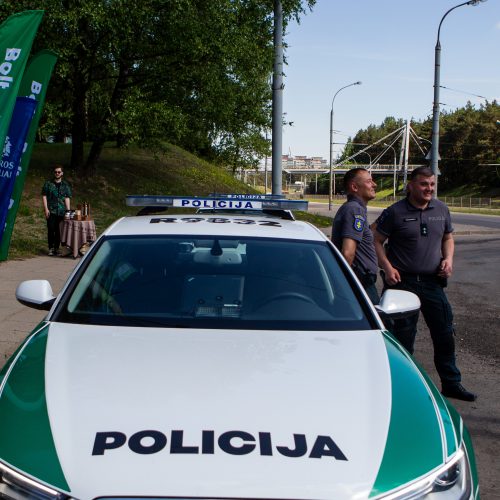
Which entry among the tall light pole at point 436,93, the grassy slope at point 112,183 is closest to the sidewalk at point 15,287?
the grassy slope at point 112,183

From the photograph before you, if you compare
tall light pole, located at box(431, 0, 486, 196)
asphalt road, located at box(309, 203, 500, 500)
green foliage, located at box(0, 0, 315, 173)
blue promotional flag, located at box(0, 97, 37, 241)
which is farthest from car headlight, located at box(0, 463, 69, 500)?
tall light pole, located at box(431, 0, 486, 196)

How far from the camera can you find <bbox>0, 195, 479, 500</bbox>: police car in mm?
2162

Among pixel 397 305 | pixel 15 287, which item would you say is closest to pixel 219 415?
pixel 397 305

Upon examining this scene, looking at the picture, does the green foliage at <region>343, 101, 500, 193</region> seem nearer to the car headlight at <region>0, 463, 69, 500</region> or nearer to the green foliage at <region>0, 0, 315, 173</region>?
the green foliage at <region>0, 0, 315, 173</region>

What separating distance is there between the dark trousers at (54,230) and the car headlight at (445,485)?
12227 millimetres

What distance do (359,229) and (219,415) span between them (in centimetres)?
336

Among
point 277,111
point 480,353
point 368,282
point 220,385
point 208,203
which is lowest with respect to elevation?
point 480,353

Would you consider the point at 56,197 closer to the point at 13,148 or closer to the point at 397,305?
the point at 13,148

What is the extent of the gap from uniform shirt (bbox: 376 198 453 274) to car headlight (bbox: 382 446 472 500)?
319cm

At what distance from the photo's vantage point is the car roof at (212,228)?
4.01 meters

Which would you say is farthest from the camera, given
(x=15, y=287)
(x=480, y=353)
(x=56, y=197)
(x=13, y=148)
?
(x=56, y=197)

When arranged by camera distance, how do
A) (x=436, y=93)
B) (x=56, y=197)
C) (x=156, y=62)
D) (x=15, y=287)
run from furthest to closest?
1. (x=436, y=93)
2. (x=156, y=62)
3. (x=56, y=197)
4. (x=15, y=287)

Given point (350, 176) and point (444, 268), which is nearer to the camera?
point (444, 268)

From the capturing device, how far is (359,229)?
5.56 meters
